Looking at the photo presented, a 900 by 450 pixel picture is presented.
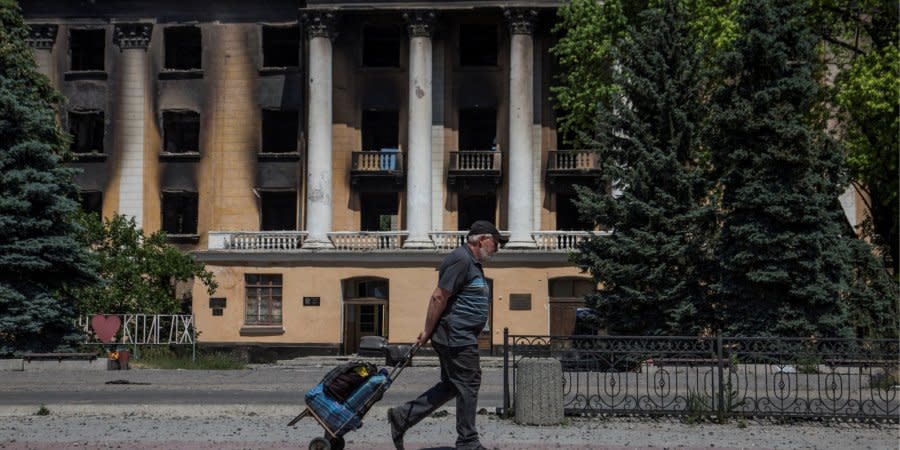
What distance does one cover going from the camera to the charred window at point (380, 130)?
45219mm

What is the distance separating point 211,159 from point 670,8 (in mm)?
20560

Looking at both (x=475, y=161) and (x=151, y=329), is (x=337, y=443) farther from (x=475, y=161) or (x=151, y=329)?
(x=475, y=161)

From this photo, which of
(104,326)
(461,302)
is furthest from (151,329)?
(461,302)

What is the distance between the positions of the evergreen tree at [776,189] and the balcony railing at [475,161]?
1565 cm

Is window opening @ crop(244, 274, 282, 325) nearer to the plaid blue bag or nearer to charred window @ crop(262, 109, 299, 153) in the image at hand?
charred window @ crop(262, 109, 299, 153)

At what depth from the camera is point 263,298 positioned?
4284cm

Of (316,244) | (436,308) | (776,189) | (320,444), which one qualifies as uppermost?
(776,189)

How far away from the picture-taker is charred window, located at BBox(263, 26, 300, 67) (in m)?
45.5

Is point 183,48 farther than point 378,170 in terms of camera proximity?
Yes

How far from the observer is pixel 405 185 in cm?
4466

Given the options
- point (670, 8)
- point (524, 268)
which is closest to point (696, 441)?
point (670, 8)

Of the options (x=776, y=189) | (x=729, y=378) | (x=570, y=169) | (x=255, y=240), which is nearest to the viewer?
(x=729, y=378)

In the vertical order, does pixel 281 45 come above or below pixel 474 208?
above

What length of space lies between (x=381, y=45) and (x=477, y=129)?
16.2 feet
